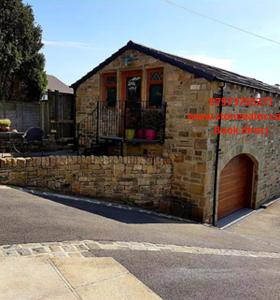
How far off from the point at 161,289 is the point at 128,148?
6.74 metres

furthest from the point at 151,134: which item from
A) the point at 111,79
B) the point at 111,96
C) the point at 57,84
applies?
the point at 57,84

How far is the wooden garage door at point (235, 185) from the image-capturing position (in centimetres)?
944

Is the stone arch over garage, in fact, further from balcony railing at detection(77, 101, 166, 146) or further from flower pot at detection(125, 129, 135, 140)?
flower pot at detection(125, 129, 135, 140)

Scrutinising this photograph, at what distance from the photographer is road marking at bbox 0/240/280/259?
3590 millimetres

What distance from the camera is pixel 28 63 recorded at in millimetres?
17625

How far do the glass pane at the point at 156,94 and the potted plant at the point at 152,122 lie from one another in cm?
31

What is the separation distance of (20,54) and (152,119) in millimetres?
11449

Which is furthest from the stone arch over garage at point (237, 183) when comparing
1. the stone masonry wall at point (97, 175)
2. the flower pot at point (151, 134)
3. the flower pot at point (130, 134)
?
the flower pot at point (130, 134)

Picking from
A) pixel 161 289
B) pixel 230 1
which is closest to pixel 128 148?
pixel 230 1

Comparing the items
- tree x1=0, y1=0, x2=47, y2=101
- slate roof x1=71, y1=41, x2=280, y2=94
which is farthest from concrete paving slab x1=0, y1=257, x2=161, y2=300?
tree x1=0, y1=0, x2=47, y2=101

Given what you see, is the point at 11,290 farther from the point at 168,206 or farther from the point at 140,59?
the point at 140,59

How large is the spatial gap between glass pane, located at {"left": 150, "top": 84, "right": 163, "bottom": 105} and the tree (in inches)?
418

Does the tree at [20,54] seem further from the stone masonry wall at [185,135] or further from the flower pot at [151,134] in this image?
the flower pot at [151,134]

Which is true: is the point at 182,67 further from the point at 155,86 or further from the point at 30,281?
the point at 30,281
